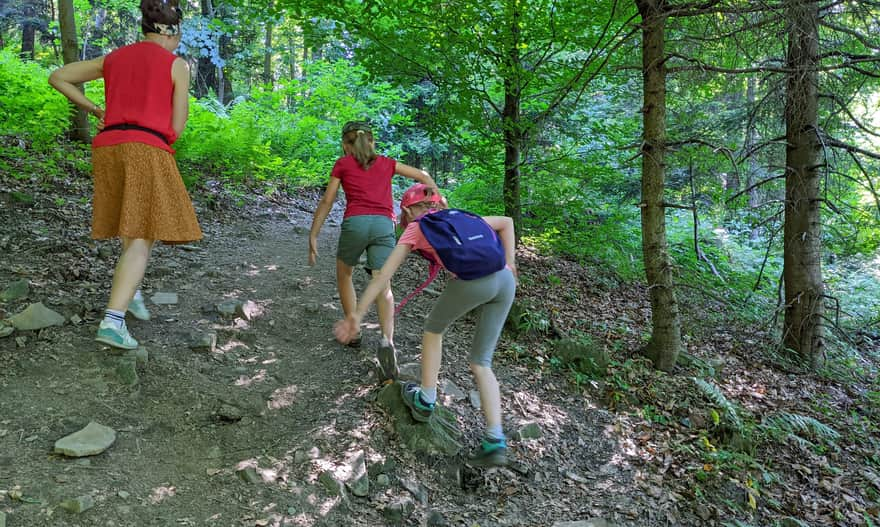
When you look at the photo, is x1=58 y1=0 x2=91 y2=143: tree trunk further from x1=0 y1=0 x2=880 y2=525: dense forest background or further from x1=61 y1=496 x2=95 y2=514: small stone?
x1=61 y1=496 x2=95 y2=514: small stone

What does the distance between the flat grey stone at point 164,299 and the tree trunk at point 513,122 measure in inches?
165

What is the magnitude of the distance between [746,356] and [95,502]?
7.72 meters

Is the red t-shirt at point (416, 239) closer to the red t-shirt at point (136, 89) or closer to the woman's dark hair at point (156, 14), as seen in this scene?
the red t-shirt at point (136, 89)

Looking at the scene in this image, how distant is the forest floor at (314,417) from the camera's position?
9.96 feet

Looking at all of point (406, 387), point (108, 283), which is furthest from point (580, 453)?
point (108, 283)

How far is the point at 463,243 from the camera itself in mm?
3283

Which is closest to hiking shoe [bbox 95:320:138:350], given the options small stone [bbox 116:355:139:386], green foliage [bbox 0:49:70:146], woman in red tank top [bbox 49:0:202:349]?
woman in red tank top [bbox 49:0:202:349]

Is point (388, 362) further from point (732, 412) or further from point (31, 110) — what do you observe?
point (31, 110)

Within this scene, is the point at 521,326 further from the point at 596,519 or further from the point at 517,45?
the point at 517,45

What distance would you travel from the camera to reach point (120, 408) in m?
3.44

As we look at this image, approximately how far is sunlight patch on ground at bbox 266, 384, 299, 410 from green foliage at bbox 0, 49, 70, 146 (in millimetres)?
5707

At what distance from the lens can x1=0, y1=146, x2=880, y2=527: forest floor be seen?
3.04 meters

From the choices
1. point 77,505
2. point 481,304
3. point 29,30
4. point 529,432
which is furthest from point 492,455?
point 29,30

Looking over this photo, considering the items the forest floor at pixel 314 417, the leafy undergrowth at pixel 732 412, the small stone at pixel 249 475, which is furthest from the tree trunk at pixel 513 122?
the small stone at pixel 249 475
